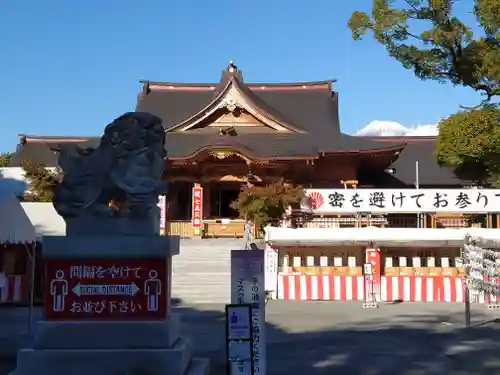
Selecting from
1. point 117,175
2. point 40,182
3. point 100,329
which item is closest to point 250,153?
point 40,182

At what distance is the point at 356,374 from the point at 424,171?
75.1 feet

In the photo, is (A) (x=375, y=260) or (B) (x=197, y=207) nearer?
(A) (x=375, y=260)

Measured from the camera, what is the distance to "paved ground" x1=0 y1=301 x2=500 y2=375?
7.40 metres

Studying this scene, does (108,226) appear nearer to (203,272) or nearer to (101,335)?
(101,335)

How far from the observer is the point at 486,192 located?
18.4m

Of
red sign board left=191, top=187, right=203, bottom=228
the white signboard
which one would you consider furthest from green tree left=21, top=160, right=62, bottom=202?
the white signboard

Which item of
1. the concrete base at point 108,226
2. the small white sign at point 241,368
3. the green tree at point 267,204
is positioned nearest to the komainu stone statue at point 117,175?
the concrete base at point 108,226

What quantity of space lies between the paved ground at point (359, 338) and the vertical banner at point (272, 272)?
0.75 meters

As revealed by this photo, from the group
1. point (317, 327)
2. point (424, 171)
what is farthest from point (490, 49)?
point (424, 171)

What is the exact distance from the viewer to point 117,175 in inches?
249

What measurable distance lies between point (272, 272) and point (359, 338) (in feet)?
18.4

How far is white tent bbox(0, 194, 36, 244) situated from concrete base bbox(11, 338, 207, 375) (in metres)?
4.47

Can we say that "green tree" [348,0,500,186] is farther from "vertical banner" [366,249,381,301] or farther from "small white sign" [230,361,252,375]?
"small white sign" [230,361,252,375]

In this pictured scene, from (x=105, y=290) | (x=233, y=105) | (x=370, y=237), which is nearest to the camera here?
(x=105, y=290)
